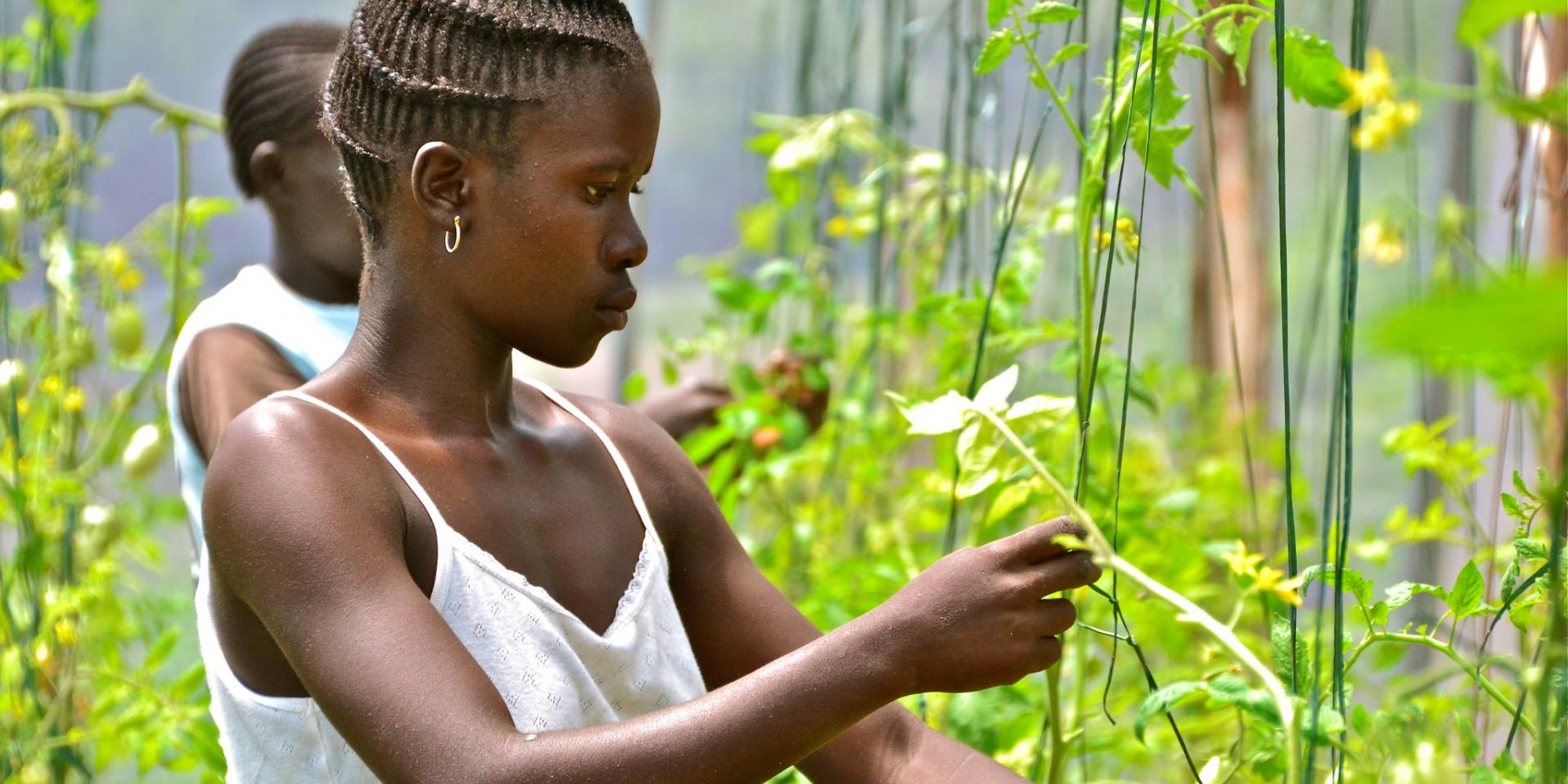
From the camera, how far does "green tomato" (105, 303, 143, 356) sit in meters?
1.54

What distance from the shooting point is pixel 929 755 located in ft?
2.63

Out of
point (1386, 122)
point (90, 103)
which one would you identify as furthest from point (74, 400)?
point (1386, 122)

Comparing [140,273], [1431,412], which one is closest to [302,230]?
[140,273]

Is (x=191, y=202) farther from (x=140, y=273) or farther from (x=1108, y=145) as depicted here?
(x=1108, y=145)

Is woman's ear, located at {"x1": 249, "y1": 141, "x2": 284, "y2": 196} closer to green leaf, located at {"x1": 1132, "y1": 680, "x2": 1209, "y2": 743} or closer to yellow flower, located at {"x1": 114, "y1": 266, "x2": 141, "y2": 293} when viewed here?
yellow flower, located at {"x1": 114, "y1": 266, "x2": 141, "y2": 293}

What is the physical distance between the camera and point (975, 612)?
0.63m

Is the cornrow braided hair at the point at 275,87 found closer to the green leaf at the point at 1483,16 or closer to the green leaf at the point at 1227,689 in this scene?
the green leaf at the point at 1227,689

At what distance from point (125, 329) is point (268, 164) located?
45 cm

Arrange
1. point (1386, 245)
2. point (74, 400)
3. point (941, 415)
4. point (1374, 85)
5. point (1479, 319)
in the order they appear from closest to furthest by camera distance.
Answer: point (1479, 319) < point (1374, 85) < point (941, 415) < point (1386, 245) < point (74, 400)

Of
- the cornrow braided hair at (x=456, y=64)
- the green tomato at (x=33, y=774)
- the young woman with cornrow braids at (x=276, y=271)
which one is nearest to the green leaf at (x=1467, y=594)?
the cornrow braided hair at (x=456, y=64)

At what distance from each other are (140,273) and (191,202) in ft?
0.42

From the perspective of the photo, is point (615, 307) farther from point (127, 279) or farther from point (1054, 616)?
point (127, 279)

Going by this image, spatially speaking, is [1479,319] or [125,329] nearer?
[1479,319]

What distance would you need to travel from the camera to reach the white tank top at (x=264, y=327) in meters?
1.08
